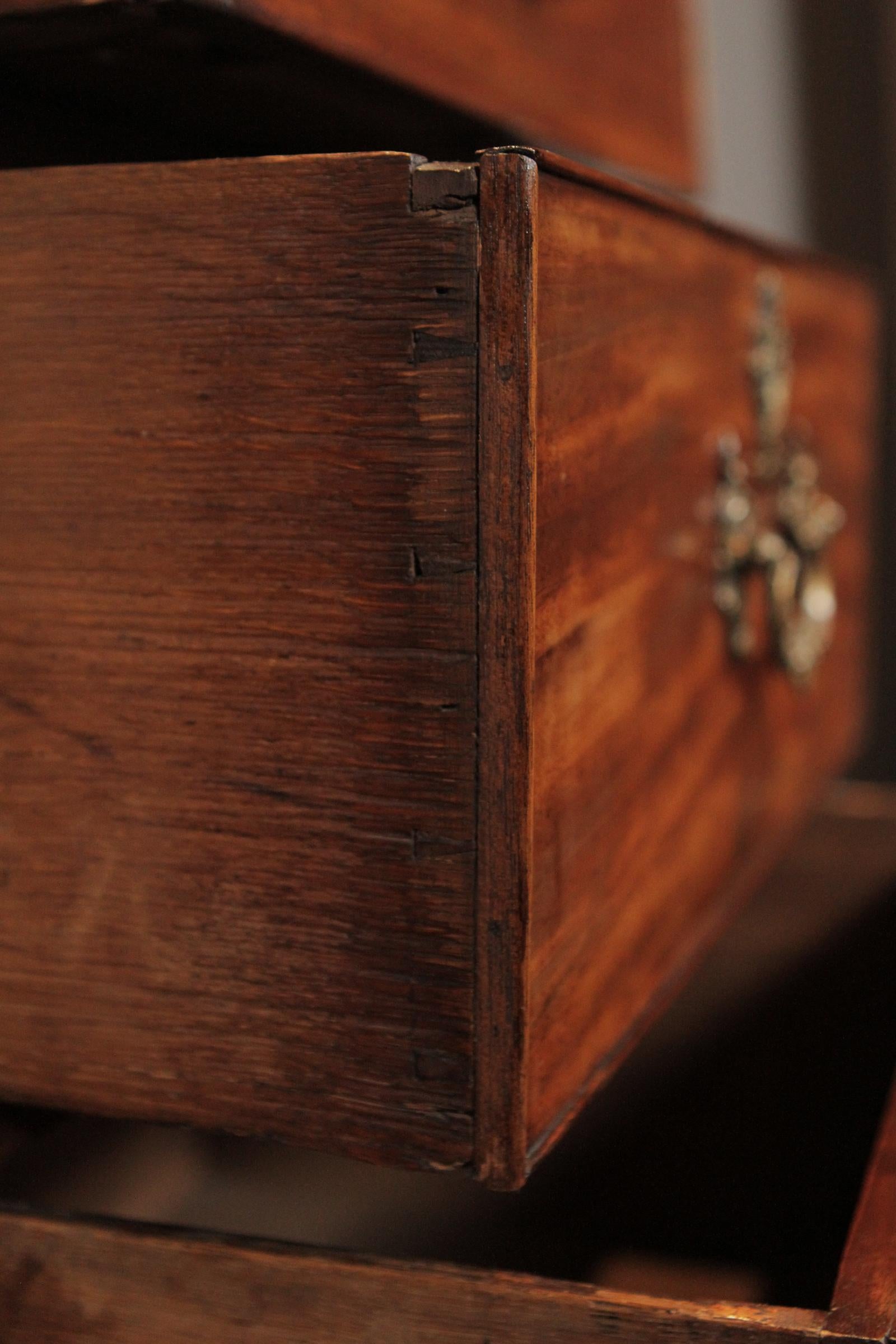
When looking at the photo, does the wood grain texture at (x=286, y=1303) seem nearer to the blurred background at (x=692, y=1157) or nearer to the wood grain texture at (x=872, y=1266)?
the wood grain texture at (x=872, y=1266)

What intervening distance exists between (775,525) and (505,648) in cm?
39

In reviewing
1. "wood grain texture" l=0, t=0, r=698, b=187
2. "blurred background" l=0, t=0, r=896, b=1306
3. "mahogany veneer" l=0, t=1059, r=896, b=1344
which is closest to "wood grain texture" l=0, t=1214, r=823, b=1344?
"mahogany veneer" l=0, t=1059, r=896, b=1344

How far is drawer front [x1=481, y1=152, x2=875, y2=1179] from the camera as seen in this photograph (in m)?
0.45

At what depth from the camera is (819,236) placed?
5.65 ft

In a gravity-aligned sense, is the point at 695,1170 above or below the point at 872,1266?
below

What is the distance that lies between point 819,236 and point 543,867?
1.40 meters

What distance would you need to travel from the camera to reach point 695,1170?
88 cm

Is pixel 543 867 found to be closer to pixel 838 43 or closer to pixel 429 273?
pixel 429 273

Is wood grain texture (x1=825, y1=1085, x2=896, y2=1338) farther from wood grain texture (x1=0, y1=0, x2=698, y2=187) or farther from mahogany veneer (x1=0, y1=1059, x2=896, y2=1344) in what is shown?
wood grain texture (x1=0, y1=0, x2=698, y2=187)

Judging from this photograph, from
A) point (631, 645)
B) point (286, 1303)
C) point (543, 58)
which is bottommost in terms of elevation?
point (286, 1303)

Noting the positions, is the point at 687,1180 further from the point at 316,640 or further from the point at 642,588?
the point at 316,640

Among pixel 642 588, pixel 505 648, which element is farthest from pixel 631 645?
pixel 505 648

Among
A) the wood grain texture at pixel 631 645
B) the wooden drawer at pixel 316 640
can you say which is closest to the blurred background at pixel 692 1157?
the wood grain texture at pixel 631 645

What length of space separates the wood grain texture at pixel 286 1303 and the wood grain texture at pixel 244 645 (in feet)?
0.13
